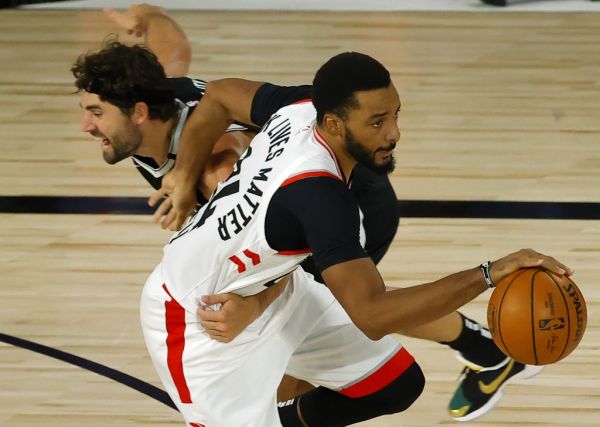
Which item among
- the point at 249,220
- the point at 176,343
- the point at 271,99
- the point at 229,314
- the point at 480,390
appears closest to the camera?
the point at 249,220

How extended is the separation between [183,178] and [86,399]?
1.03 meters

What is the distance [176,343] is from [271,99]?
2.26 ft

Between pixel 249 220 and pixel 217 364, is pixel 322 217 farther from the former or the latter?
pixel 217 364

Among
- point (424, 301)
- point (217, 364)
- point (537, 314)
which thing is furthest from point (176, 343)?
point (537, 314)

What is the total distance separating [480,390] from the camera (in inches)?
149

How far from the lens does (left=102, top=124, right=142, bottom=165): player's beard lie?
3359 mm

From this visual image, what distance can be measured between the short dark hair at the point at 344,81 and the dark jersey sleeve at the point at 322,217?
172 mm

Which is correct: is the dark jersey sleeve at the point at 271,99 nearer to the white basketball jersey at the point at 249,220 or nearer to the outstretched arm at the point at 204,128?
the outstretched arm at the point at 204,128

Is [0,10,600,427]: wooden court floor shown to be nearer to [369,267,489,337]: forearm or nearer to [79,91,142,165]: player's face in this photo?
[79,91,142,165]: player's face

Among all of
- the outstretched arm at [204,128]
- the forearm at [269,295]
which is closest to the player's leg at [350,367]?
the forearm at [269,295]

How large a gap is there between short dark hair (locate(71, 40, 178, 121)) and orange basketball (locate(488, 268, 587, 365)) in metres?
1.16

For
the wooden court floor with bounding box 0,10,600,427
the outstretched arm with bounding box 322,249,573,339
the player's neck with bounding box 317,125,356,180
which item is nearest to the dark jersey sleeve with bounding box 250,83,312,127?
the player's neck with bounding box 317,125,356,180

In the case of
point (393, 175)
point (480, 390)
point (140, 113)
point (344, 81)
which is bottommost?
point (393, 175)

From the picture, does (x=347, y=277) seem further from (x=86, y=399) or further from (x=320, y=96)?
(x=86, y=399)
